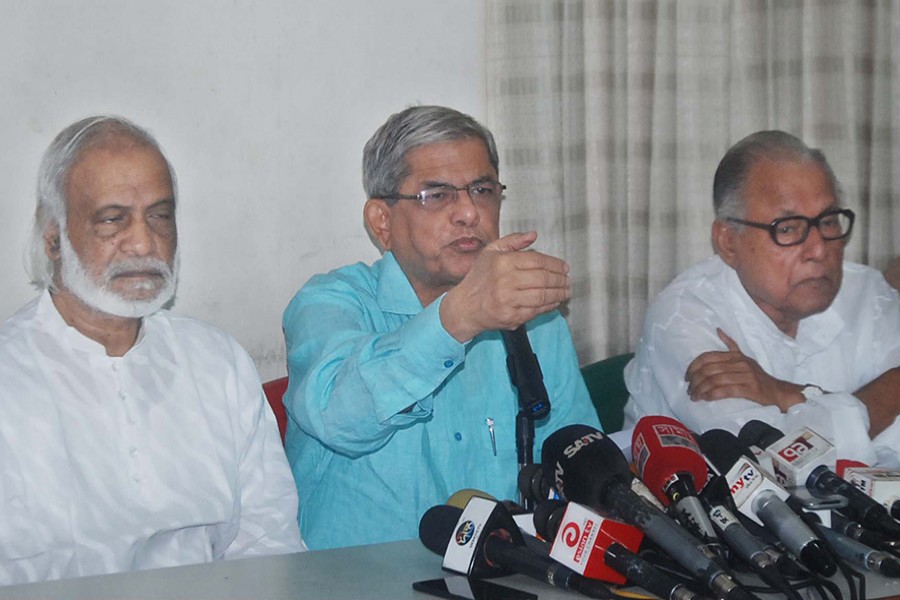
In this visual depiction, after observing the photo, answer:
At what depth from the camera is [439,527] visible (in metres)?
1.99

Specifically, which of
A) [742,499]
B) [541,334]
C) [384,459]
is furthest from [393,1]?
[742,499]

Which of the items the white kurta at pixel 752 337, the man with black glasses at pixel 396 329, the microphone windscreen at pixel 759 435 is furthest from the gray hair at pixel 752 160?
the microphone windscreen at pixel 759 435

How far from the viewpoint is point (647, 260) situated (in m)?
4.14

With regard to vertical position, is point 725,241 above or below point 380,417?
above

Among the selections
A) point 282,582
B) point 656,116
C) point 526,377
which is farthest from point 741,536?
point 656,116

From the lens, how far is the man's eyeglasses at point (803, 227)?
3.27 meters

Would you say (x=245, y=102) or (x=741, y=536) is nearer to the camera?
(x=741, y=536)

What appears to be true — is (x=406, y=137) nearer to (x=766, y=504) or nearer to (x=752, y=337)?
(x=752, y=337)

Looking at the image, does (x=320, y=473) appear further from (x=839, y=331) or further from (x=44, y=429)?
(x=839, y=331)

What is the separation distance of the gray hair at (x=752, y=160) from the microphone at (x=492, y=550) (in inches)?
71.1

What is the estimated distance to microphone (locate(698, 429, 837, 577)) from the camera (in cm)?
179

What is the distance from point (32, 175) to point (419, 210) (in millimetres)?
1146

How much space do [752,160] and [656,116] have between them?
788 mm

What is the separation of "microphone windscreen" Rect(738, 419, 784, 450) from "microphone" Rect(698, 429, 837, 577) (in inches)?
Result: 6.9
